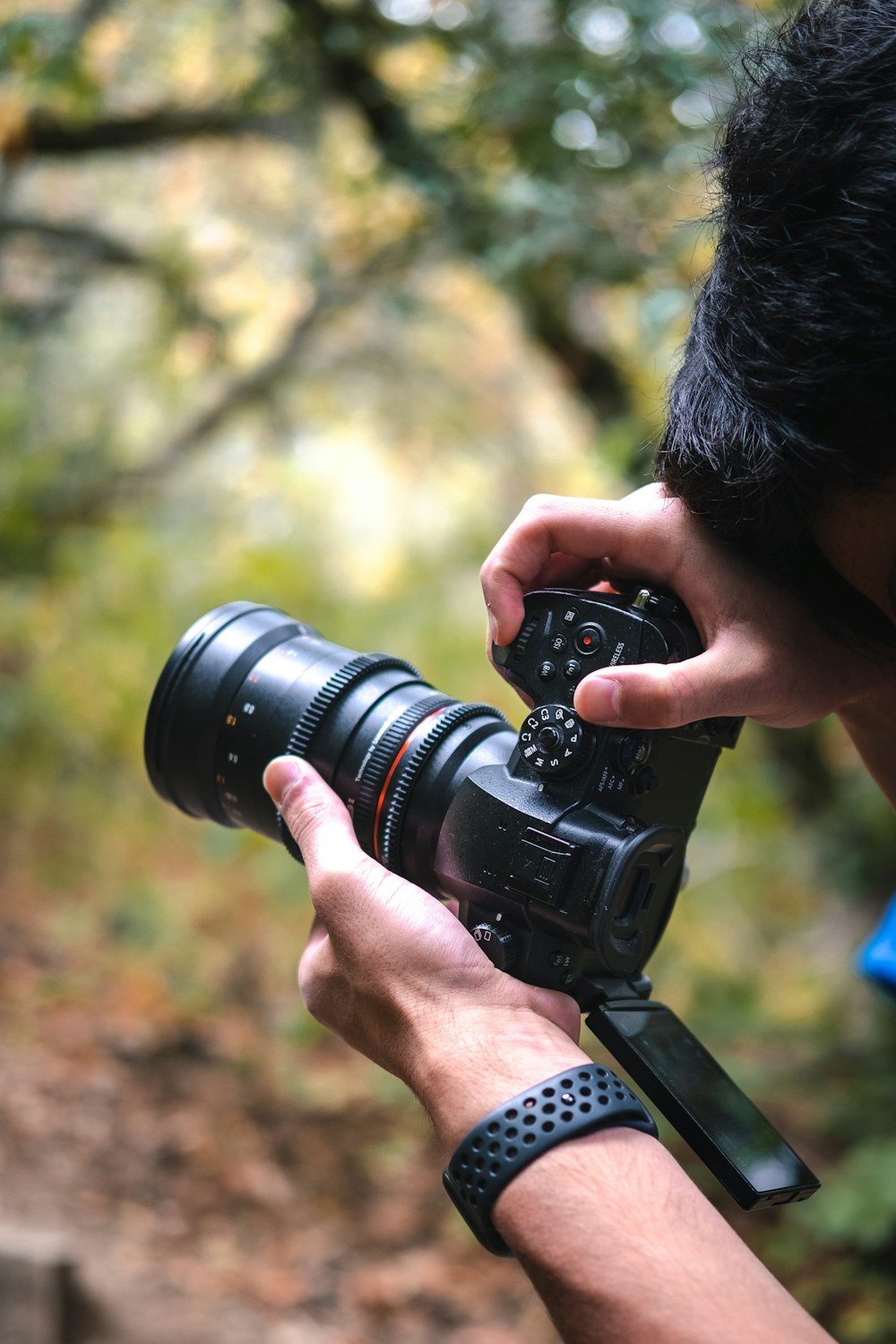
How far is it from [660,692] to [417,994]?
31 centimetres

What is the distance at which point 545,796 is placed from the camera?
0.97 metres

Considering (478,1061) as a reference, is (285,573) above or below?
below

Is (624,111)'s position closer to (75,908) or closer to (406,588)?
(406,588)

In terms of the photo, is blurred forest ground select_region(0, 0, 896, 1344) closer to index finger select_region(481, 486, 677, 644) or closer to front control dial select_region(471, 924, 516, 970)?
index finger select_region(481, 486, 677, 644)

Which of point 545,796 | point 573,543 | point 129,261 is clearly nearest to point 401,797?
point 545,796

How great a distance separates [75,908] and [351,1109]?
1041 millimetres

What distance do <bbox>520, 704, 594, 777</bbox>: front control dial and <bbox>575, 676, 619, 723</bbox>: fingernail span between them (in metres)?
0.03

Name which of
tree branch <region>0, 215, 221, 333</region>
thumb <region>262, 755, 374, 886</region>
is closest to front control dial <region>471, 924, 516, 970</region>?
thumb <region>262, 755, 374, 886</region>

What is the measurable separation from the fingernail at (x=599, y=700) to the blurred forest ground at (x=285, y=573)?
91 centimetres

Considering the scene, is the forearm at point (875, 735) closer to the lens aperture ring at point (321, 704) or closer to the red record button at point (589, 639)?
the red record button at point (589, 639)

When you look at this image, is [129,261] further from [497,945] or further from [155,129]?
Answer: [497,945]

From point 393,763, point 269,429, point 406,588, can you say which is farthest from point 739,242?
point 269,429

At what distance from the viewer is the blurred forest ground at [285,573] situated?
2.03 meters

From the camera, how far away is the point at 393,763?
1.08 meters
